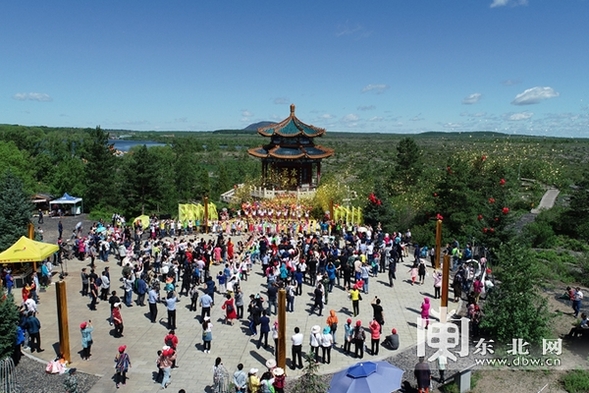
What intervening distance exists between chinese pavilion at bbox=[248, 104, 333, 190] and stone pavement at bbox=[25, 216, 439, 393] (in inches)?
729

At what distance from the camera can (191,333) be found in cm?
1384

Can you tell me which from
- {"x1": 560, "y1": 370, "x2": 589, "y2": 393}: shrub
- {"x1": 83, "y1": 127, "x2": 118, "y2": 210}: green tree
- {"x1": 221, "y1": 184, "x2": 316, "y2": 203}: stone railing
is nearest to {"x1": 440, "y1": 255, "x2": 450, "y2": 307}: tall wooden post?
{"x1": 560, "y1": 370, "x2": 589, "y2": 393}: shrub

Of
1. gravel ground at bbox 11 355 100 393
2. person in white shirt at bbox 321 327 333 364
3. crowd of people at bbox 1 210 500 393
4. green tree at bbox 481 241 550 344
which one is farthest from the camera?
green tree at bbox 481 241 550 344

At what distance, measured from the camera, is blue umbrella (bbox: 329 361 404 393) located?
8.63 m

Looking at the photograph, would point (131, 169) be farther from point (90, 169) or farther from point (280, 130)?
point (280, 130)

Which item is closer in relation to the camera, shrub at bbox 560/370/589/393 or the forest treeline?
shrub at bbox 560/370/589/393

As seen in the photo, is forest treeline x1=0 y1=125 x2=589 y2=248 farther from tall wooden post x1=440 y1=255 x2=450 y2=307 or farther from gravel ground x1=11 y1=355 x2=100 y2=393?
gravel ground x1=11 y1=355 x2=100 y2=393

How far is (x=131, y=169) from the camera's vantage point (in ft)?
129

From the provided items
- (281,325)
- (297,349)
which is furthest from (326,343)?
(281,325)

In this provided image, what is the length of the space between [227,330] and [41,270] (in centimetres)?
885

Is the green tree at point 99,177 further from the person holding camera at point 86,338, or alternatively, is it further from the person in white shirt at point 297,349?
the person in white shirt at point 297,349

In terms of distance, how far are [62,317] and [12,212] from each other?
15589 millimetres

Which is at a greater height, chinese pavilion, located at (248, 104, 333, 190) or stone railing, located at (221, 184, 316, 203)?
chinese pavilion, located at (248, 104, 333, 190)

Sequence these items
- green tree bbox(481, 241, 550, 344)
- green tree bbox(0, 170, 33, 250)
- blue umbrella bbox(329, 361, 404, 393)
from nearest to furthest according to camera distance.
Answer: blue umbrella bbox(329, 361, 404, 393), green tree bbox(481, 241, 550, 344), green tree bbox(0, 170, 33, 250)
